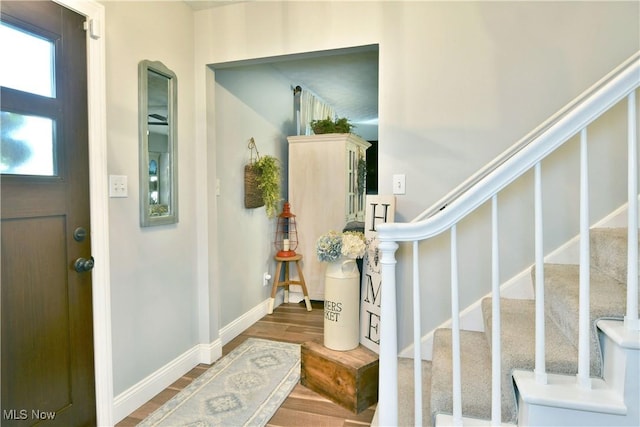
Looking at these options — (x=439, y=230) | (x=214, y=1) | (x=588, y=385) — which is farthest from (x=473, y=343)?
(x=214, y=1)

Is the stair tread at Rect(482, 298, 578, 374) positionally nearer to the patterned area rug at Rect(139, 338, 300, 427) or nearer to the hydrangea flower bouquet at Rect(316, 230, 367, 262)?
the hydrangea flower bouquet at Rect(316, 230, 367, 262)

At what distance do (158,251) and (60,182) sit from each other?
743 millimetres

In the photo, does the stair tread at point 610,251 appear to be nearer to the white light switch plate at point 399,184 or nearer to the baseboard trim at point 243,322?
the white light switch plate at point 399,184

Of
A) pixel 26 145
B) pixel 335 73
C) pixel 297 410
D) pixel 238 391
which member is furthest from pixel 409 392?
pixel 335 73

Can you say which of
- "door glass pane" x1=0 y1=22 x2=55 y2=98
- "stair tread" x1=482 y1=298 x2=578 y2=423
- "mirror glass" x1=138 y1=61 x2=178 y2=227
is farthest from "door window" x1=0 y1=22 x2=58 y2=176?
"stair tread" x1=482 y1=298 x2=578 y2=423

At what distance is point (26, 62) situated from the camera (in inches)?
60.1

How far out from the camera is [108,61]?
190 centimetres

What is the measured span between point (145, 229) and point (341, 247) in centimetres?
118

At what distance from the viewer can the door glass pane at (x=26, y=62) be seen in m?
1.45

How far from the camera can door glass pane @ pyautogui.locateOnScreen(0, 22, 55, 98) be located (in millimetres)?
1446

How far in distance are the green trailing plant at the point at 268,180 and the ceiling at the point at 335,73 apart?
0.90 metres

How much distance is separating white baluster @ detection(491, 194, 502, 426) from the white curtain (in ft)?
11.4

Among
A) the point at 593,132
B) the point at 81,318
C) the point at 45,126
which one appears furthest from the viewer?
the point at 593,132

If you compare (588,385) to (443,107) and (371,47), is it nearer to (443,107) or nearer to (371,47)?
(443,107)
